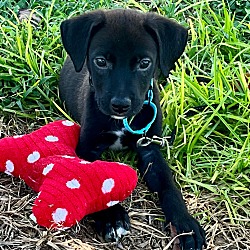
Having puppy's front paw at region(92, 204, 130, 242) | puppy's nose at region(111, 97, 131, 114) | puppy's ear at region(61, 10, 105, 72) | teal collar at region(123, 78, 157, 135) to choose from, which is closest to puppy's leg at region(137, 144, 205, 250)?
teal collar at region(123, 78, 157, 135)

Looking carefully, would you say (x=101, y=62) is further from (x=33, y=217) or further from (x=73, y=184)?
(x=33, y=217)

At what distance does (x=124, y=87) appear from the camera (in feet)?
12.6

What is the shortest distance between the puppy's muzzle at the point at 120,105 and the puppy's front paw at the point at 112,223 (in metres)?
0.57

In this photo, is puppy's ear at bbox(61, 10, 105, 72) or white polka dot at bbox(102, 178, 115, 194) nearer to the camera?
white polka dot at bbox(102, 178, 115, 194)

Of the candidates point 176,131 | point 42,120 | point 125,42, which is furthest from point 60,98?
point 125,42

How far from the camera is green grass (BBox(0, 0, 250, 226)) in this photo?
14.4 ft

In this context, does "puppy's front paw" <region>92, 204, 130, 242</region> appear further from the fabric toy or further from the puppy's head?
the puppy's head

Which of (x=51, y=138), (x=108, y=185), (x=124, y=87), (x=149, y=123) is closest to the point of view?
(x=108, y=185)

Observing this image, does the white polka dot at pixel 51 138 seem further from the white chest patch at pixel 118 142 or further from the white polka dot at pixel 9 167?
the white chest patch at pixel 118 142

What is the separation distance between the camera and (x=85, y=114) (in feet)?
14.4

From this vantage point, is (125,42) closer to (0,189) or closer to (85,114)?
(85,114)

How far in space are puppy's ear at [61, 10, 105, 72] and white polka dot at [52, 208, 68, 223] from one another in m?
0.97

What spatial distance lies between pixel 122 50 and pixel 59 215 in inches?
40.7

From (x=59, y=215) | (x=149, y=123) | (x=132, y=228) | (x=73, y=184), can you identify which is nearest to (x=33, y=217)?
(x=59, y=215)
